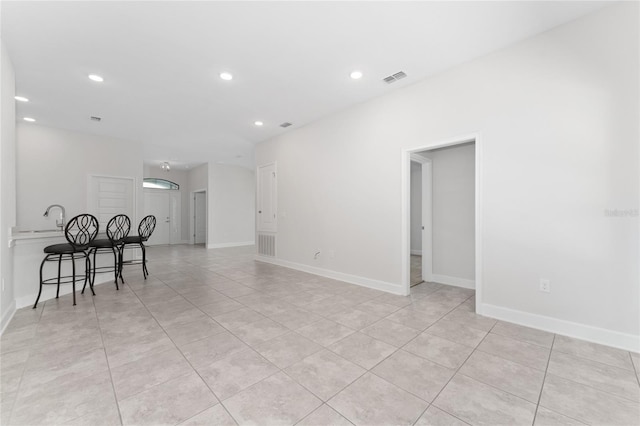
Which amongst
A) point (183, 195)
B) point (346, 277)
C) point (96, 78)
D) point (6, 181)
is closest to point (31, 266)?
point (6, 181)

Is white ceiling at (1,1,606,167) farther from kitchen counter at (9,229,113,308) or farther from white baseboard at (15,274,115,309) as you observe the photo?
white baseboard at (15,274,115,309)

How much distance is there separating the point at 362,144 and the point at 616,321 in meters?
3.30

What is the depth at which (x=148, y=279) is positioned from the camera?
14.8 ft

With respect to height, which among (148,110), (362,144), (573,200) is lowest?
(573,200)

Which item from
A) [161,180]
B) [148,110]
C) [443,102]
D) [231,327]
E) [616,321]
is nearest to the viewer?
[616,321]

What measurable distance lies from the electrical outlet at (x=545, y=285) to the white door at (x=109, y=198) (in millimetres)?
7463

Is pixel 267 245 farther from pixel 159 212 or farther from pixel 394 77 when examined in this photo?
pixel 159 212

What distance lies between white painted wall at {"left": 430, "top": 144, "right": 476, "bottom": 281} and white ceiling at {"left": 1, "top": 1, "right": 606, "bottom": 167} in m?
1.40

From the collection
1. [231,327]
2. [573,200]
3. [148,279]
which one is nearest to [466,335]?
[573,200]

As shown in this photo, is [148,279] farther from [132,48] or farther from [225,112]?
[132,48]

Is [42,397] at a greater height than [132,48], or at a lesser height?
lesser

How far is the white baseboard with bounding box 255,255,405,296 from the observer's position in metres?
3.72

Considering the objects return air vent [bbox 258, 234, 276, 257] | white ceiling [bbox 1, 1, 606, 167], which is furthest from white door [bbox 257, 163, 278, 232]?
white ceiling [bbox 1, 1, 606, 167]

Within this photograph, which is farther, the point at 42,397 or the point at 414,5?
the point at 414,5
